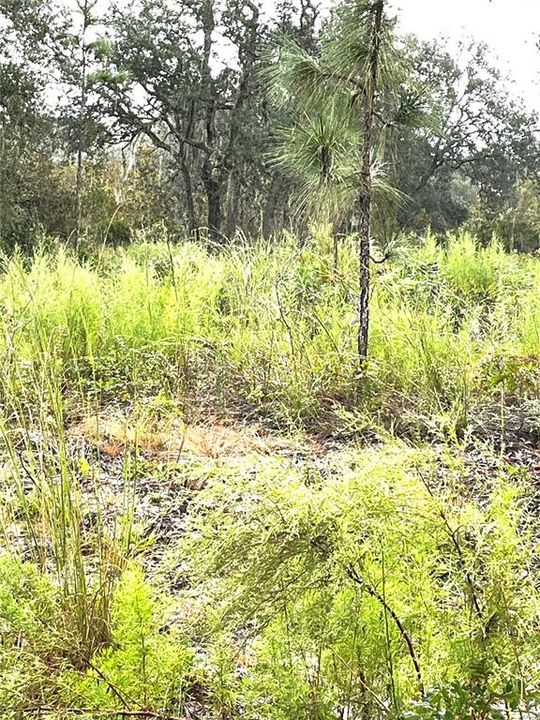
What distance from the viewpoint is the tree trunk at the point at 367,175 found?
379 centimetres

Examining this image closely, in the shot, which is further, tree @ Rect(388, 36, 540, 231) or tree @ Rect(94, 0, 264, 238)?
tree @ Rect(388, 36, 540, 231)

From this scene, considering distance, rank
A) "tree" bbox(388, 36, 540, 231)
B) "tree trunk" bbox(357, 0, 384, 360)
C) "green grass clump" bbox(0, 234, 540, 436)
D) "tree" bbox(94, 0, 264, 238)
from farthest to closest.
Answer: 1. "tree" bbox(388, 36, 540, 231)
2. "tree" bbox(94, 0, 264, 238)
3. "green grass clump" bbox(0, 234, 540, 436)
4. "tree trunk" bbox(357, 0, 384, 360)

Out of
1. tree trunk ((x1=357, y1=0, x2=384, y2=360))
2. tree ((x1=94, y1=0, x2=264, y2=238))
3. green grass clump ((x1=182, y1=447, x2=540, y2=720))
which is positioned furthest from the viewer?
tree ((x1=94, y1=0, x2=264, y2=238))

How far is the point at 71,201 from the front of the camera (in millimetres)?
18219

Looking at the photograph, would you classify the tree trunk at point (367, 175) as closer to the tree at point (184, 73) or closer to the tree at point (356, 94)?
the tree at point (356, 94)

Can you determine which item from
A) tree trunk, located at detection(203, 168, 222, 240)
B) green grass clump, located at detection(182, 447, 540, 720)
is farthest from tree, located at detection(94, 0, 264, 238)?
green grass clump, located at detection(182, 447, 540, 720)

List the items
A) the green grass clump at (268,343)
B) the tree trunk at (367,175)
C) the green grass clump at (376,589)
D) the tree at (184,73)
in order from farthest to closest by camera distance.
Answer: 1. the tree at (184,73)
2. the green grass clump at (268,343)
3. the tree trunk at (367,175)
4. the green grass clump at (376,589)

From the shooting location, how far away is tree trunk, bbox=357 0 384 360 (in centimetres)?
379

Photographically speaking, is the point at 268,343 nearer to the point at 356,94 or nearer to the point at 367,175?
the point at 367,175

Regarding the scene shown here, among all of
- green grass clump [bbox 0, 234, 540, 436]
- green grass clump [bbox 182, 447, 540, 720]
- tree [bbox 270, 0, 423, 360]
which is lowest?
green grass clump [bbox 0, 234, 540, 436]

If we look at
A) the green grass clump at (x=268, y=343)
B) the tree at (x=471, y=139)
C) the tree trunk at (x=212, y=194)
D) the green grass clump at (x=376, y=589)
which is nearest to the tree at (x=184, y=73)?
the tree trunk at (x=212, y=194)

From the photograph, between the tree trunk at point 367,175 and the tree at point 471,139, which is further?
the tree at point 471,139

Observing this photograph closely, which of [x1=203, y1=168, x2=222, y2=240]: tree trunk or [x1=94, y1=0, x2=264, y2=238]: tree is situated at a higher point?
[x1=94, y1=0, x2=264, y2=238]: tree

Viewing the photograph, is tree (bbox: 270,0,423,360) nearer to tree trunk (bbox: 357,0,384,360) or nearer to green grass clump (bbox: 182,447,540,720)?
tree trunk (bbox: 357,0,384,360)
